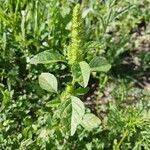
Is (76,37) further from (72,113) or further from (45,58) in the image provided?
(72,113)

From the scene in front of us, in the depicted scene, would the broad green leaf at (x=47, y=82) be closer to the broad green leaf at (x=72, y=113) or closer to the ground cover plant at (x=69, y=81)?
the ground cover plant at (x=69, y=81)

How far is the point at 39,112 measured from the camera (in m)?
2.91

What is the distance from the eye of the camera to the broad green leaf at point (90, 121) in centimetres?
245

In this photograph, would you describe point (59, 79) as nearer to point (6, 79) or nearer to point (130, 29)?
point (6, 79)

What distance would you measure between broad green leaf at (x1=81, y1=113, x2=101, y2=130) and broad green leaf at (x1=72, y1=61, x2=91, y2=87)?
0.37 meters

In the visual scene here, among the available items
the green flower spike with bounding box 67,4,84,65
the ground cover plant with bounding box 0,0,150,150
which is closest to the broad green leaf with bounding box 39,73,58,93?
the ground cover plant with bounding box 0,0,150,150

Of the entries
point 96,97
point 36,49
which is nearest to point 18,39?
point 36,49

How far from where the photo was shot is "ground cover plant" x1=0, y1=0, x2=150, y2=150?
269 centimetres

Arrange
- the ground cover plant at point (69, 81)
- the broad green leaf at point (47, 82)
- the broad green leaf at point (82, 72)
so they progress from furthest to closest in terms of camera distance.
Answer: the ground cover plant at point (69, 81) → the broad green leaf at point (47, 82) → the broad green leaf at point (82, 72)

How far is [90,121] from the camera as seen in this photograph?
2.48 metres

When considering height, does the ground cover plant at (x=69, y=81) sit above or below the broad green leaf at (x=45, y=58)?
below

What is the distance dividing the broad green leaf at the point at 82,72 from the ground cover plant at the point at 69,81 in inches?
6.3

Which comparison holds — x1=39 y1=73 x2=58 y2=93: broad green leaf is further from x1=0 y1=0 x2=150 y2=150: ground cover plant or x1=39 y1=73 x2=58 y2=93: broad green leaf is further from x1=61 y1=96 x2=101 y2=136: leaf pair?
x1=61 y1=96 x2=101 y2=136: leaf pair

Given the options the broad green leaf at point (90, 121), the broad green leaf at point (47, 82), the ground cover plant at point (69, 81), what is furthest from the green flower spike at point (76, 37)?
the broad green leaf at point (90, 121)
